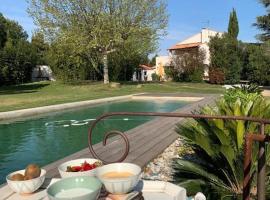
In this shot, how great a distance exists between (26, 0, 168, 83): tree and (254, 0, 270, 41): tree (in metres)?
9.74

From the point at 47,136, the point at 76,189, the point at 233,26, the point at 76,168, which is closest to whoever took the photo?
the point at 76,189

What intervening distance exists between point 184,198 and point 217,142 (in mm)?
2185

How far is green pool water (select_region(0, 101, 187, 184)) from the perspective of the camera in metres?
→ 8.78

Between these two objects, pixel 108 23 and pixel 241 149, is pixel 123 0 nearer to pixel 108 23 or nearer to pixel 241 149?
pixel 108 23

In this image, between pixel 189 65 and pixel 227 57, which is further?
pixel 189 65

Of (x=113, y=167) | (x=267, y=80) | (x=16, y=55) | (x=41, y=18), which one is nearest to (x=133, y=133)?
(x=113, y=167)

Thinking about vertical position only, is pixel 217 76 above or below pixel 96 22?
below

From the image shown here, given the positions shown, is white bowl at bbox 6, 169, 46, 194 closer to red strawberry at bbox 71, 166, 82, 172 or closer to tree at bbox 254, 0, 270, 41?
red strawberry at bbox 71, 166, 82, 172

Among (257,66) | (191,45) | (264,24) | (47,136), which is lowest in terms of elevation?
(47,136)

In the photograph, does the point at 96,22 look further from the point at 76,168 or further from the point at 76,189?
the point at 76,189

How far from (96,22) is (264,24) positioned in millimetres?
14652

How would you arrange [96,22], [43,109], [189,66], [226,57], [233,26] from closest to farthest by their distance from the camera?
[43,109], [96,22], [226,57], [189,66], [233,26]

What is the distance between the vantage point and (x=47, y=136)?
1155cm

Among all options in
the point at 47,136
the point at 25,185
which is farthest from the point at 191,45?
the point at 25,185
